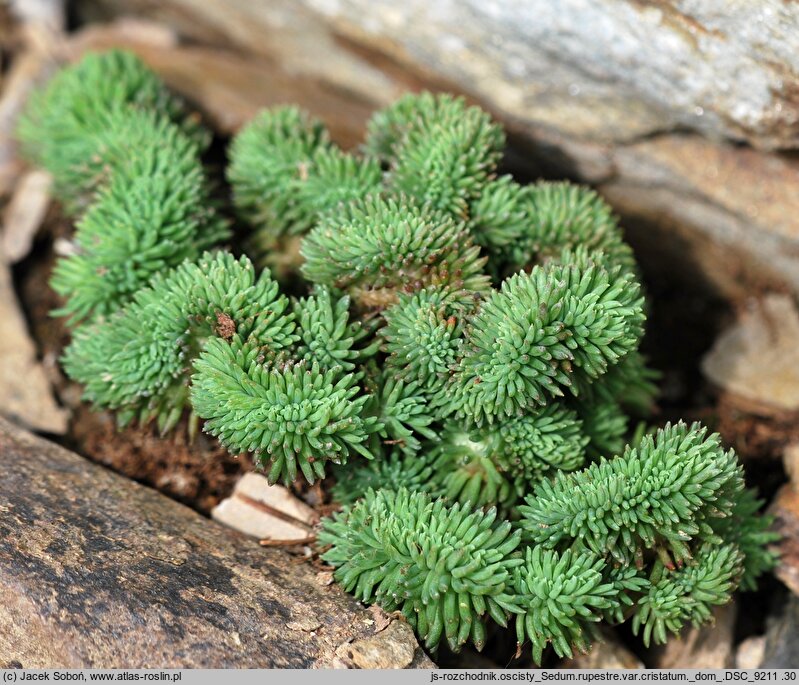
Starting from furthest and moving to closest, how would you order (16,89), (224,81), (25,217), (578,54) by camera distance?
(16,89) < (224,81) < (25,217) < (578,54)

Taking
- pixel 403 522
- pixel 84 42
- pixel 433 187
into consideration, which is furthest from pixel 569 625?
pixel 84 42

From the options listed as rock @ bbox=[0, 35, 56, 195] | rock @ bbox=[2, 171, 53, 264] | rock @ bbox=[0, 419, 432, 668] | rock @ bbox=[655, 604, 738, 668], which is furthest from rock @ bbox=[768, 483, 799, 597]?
rock @ bbox=[0, 35, 56, 195]

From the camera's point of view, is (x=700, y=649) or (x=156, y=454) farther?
(x=156, y=454)

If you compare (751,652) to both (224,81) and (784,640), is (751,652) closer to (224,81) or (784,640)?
(784,640)

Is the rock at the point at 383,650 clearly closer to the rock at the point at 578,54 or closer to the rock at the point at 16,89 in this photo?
the rock at the point at 578,54

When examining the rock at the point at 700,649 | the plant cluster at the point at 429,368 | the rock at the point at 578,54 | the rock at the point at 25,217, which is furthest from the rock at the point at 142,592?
the rock at the point at 578,54

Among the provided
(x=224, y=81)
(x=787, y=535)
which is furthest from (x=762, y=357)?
(x=224, y=81)
